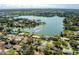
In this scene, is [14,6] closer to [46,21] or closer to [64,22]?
[46,21]

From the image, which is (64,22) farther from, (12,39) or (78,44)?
(12,39)
